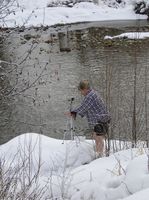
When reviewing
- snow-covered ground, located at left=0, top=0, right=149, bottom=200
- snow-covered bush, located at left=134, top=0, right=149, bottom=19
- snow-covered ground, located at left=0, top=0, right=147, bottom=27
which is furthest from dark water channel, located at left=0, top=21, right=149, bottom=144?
snow-covered bush, located at left=134, top=0, right=149, bottom=19

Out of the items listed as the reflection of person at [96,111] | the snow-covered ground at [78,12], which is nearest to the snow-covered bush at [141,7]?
the snow-covered ground at [78,12]

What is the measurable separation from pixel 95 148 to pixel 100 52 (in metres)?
15.1

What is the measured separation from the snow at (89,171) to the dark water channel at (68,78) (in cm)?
88

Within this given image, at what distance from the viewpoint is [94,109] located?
971 cm

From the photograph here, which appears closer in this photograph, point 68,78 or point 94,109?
point 94,109

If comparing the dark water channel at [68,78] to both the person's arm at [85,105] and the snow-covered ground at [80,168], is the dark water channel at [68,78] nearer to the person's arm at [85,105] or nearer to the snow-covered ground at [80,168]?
the person's arm at [85,105]

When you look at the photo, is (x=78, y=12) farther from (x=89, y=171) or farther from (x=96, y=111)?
(x=89, y=171)

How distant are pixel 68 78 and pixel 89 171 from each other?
12203 millimetres

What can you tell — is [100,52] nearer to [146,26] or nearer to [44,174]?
[146,26]

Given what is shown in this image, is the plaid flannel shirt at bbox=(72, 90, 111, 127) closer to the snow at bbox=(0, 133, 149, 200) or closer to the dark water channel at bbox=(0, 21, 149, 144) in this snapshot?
the dark water channel at bbox=(0, 21, 149, 144)

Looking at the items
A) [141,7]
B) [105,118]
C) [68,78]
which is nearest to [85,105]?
[105,118]

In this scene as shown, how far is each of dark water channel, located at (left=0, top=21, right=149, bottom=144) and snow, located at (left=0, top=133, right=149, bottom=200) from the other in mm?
881

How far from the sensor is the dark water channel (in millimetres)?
11117

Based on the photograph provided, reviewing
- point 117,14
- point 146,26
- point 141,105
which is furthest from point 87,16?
point 141,105
